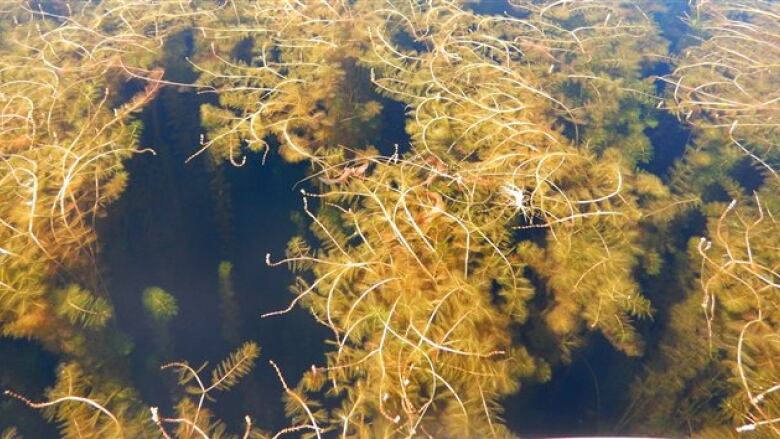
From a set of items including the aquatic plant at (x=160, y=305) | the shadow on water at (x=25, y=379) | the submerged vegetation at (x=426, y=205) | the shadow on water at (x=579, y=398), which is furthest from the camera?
the aquatic plant at (x=160, y=305)

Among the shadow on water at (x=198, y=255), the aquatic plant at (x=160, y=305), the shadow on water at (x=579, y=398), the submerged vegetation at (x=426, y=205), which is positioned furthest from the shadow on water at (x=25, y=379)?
the shadow on water at (x=579, y=398)

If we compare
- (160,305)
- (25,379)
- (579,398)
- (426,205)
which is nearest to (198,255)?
(160,305)

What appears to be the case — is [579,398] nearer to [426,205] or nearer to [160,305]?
[426,205]

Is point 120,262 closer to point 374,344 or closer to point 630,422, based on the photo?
point 374,344

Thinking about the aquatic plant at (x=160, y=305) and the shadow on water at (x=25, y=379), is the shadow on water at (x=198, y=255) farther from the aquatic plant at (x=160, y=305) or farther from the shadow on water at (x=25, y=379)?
the shadow on water at (x=25, y=379)

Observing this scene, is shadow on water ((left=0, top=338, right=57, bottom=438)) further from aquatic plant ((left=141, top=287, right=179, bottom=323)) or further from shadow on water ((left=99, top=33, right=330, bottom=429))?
aquatic plant ((left=141, top=287, right=179, bottom=323))

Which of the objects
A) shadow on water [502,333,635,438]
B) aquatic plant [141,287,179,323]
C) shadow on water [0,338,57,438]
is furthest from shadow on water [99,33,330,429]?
shadow on water [502,333,635,438]

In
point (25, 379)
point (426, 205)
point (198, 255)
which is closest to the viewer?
point (25, 379)

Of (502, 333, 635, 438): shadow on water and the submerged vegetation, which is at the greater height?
the submerged vegetation
